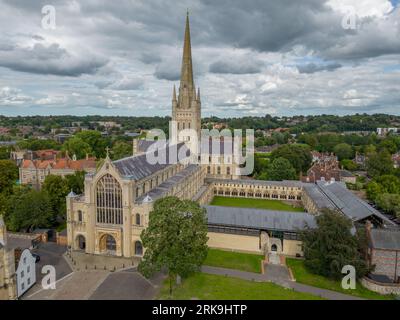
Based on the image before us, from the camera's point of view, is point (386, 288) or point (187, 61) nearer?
point (386, 288)

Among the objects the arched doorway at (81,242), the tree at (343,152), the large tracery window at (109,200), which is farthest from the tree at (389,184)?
the arched doorway at (81,242)

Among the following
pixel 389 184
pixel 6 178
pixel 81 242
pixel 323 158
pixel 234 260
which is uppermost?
pixel 6 178

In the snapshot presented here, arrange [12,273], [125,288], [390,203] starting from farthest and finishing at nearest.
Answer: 1. [390,203]
2. [125,288]
3. [12,273]

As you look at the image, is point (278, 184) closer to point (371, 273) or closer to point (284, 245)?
point (284, 245)

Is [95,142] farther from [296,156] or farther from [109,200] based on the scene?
[109,200]

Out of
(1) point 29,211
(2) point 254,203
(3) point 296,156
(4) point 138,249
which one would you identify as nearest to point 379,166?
(3) point 296,156

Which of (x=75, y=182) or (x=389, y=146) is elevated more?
(x=389, y=146)

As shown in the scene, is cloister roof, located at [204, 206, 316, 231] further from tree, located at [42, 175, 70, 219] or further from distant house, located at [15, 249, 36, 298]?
tree, located at [42, 175, 70, 219]

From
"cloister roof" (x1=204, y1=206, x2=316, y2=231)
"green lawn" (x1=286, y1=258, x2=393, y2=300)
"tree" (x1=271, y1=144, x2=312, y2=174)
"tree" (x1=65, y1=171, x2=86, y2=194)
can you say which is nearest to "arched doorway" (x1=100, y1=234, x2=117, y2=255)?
"cloister roof" (x1=204, y1=206, x2=316, y2=231)

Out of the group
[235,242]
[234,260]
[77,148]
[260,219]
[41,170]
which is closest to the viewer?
[234,260]
